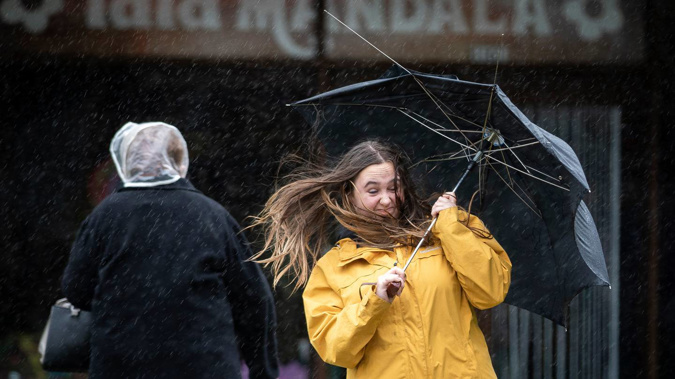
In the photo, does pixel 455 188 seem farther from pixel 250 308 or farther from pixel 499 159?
pixel 250 308

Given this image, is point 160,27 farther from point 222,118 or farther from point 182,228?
point 182,228

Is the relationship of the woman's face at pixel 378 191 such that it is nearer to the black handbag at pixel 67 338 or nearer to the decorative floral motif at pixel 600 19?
the black handbag at pixel 67 338

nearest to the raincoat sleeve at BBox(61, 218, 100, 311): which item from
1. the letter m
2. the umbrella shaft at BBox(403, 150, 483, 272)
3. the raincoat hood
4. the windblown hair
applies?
the raincoat hood

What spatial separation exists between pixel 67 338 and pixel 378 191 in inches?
79.3

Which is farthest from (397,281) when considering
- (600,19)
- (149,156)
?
(600,19)

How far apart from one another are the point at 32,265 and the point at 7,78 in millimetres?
1292

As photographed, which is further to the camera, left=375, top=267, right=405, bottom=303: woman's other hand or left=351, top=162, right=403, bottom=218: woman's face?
left=351, top=162, right=403, bottom=218: woman's face

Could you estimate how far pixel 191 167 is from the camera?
6699 millimetres

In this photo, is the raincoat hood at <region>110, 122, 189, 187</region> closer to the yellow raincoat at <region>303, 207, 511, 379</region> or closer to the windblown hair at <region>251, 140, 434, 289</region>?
the windblown hair at <region>251, 140, 434, 289</region>

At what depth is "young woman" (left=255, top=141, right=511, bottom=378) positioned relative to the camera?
3.26m

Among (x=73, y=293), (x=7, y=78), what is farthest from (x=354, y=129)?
(x=7, y=78)

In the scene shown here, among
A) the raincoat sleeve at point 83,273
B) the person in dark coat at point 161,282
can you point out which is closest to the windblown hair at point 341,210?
the person in dark coat at point 161,282

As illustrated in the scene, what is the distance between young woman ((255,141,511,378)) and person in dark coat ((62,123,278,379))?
106cm

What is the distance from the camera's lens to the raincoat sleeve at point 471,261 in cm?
328
